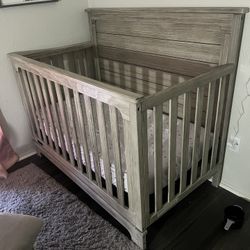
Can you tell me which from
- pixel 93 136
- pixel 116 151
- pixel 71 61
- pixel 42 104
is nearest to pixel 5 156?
pixel 42 104

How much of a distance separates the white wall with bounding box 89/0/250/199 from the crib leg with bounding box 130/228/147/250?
726 millimetres

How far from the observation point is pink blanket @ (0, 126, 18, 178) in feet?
6.63

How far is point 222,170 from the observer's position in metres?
1.80

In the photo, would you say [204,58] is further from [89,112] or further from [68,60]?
[68,60]

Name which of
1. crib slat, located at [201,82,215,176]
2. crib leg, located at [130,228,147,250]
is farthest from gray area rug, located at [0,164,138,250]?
crib slat, located at [201,82,215,176]

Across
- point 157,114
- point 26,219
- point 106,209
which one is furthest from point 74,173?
point 157,114

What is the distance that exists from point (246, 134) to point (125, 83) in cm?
97

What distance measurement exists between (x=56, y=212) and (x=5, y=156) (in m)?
0.70

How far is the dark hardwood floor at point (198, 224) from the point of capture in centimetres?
146

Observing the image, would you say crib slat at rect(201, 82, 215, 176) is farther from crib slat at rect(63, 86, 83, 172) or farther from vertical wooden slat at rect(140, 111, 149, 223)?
crib slat at rect(63, 86, 83, 172)

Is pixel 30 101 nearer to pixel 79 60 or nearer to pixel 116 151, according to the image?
pixel 79 60

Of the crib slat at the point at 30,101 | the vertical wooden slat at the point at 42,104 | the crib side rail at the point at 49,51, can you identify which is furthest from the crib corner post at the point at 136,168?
the crib side rail at the point at 49,51

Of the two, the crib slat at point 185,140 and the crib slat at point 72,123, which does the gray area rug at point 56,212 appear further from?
the crib slat at point 185,140

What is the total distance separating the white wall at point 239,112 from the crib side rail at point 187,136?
0.06m
